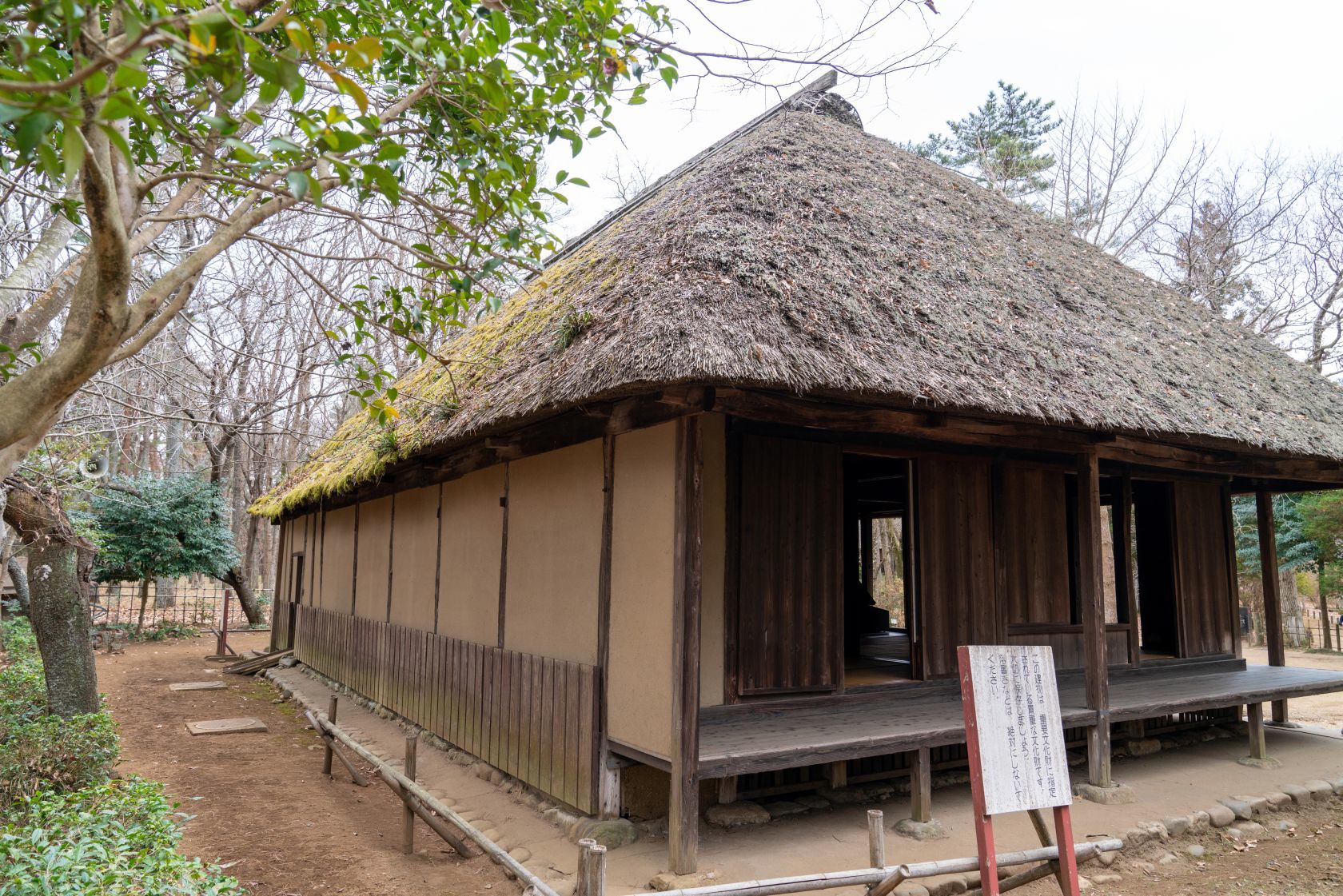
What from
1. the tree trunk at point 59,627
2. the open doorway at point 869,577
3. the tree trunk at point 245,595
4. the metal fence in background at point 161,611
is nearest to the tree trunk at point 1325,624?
the open doorway at point 869,577

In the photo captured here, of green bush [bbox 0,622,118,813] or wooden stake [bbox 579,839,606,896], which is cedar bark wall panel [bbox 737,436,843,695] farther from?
green bush [bbox 0,622,118,813]

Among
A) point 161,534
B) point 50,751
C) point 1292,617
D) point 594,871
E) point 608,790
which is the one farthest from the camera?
point 1292,617

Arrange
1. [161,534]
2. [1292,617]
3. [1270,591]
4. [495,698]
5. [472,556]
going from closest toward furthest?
[495,698]
[472,556]
[1270,591]
[161,534]
[1292,617]

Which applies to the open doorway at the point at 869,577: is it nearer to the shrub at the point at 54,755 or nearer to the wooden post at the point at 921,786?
the wooden post at the point at 921,786

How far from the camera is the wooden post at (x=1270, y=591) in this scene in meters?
9.14

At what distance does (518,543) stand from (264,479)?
78.0 ft

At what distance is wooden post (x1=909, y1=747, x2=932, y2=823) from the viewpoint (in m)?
5.55

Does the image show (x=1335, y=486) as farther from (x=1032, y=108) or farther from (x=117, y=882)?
(x=1032, y=108)

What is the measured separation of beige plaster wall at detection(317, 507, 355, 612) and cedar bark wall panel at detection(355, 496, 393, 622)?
0.45 meters

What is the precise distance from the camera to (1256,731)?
24.9ft

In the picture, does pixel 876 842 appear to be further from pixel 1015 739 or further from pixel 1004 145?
pixel 1004 145

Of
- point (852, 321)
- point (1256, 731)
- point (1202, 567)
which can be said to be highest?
point (852, 321)

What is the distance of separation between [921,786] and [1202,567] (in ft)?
17.3

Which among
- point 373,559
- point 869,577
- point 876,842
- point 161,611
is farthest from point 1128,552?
point 161,611
